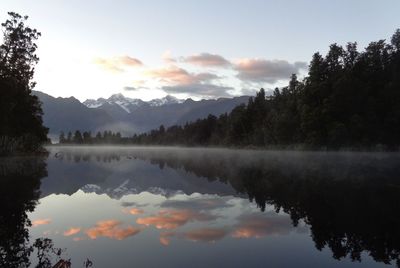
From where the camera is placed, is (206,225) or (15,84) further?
(15,84)

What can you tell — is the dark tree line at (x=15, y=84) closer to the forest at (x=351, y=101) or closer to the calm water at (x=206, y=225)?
the calm water at (x=206, y=225)

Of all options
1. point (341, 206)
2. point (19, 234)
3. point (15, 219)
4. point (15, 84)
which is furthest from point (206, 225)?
point (15, 84)

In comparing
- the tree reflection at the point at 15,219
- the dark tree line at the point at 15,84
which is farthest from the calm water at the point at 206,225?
the dark tree line at the point at 15,84

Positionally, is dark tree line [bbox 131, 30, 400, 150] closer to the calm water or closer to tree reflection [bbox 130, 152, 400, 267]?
tree reflection [bbox 130, 152, 400, 267]

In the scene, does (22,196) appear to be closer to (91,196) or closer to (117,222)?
(91,196)

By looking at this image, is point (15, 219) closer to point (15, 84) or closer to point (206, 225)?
point (206, 225)

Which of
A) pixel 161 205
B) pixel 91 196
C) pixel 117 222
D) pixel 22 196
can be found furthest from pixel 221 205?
pixel 22 196

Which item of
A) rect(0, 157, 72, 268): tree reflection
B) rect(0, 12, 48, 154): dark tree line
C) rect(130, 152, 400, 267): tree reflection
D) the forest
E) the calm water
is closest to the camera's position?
rect(0, 157, 72, 268): tree reflection

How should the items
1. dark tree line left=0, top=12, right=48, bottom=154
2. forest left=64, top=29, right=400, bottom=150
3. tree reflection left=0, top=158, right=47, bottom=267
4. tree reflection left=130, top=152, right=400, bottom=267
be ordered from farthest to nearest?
1. forest left=64, top=29, right=400, bottom=150
2. dark tree line left=0, top=12, right=48, bottom=154
3. tree reflection left=130, top=152, right=400, bottom=267
4. tree reflection left=0, top=158, right=47, bottom=267

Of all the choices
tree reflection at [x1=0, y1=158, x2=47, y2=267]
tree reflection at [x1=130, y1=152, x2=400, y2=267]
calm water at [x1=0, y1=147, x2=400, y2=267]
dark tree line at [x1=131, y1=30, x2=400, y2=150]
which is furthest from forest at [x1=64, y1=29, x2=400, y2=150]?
tree reflection at [x1=0, y1=158, x2=47, y2=267]

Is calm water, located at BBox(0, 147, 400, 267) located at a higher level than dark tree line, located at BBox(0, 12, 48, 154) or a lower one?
lower

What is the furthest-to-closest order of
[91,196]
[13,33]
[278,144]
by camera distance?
[278,144] → [13,33] → [91,196]

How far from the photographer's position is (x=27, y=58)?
71500mm

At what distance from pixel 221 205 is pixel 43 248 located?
13.9 meters
